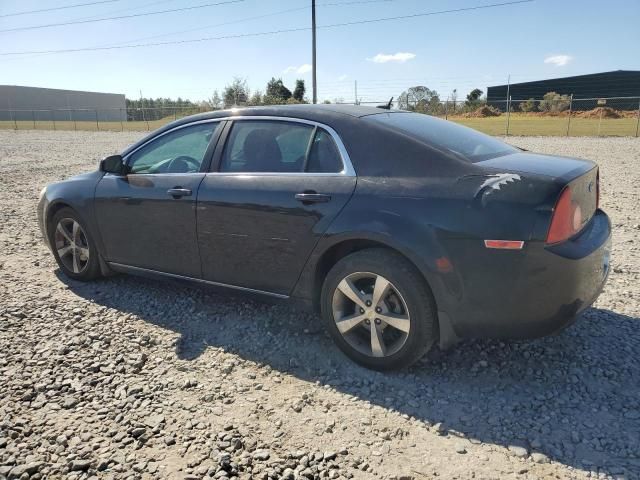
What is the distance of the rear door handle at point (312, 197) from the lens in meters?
3.10

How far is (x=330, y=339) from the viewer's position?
355 centimetres

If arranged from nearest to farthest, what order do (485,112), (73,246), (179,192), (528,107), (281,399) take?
(281,399) → (179,192) → (73,246) → (485,112) → (528,107)

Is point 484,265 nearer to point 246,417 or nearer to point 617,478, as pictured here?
point 617,478

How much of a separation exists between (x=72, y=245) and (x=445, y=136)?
11.7ft

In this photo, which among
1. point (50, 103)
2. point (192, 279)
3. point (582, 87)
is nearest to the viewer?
point (192, 279)

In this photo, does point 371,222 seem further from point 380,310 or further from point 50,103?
point 50,103

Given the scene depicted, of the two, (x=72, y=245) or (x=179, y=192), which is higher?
(x=179, y=192)

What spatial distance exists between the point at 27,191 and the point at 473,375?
10060 mm

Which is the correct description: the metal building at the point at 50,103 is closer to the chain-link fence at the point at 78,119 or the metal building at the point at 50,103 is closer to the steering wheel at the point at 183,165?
the chain-link fence at the point at 78,119

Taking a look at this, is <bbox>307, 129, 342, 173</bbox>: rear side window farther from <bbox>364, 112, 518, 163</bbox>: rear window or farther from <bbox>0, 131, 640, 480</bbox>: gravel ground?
<bbox>0, 131, 640, 480</bbox>: gravel ground

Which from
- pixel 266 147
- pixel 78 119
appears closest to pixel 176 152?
pixel 266 147

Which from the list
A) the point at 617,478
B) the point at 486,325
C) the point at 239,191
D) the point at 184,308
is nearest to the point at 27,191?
the point at 184,308

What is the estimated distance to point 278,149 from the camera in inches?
138

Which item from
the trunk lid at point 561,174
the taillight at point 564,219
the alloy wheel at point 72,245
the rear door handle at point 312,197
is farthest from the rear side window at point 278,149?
the alloy wheel at point 72,245
